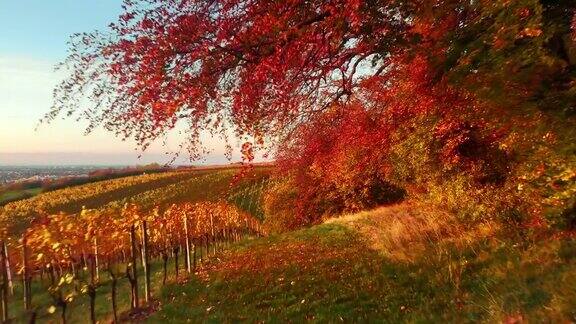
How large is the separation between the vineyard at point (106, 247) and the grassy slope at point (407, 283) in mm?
1911

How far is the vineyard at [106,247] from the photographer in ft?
41.2

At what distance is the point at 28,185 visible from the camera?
83.2 meters

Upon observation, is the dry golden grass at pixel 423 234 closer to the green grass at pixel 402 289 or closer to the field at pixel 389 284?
the field at pixel 389 284

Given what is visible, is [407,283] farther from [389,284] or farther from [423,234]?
[423,234]

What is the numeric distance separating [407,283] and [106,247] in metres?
13.5

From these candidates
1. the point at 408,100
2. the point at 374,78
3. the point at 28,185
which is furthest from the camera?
the point at 28,185

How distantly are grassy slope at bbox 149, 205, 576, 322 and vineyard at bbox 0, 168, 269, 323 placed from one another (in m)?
1.91

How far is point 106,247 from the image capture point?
1888 centimetres

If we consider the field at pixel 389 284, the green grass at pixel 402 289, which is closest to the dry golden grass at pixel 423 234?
the field at pixel 389 284

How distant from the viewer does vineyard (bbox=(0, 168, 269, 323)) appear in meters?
12.5

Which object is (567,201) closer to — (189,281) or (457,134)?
(457,134)

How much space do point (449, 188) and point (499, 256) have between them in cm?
741

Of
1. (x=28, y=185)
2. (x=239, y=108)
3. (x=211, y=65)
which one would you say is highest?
(x=211, y=65)

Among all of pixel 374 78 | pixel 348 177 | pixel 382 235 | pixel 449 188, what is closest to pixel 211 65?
pixel 374 78
